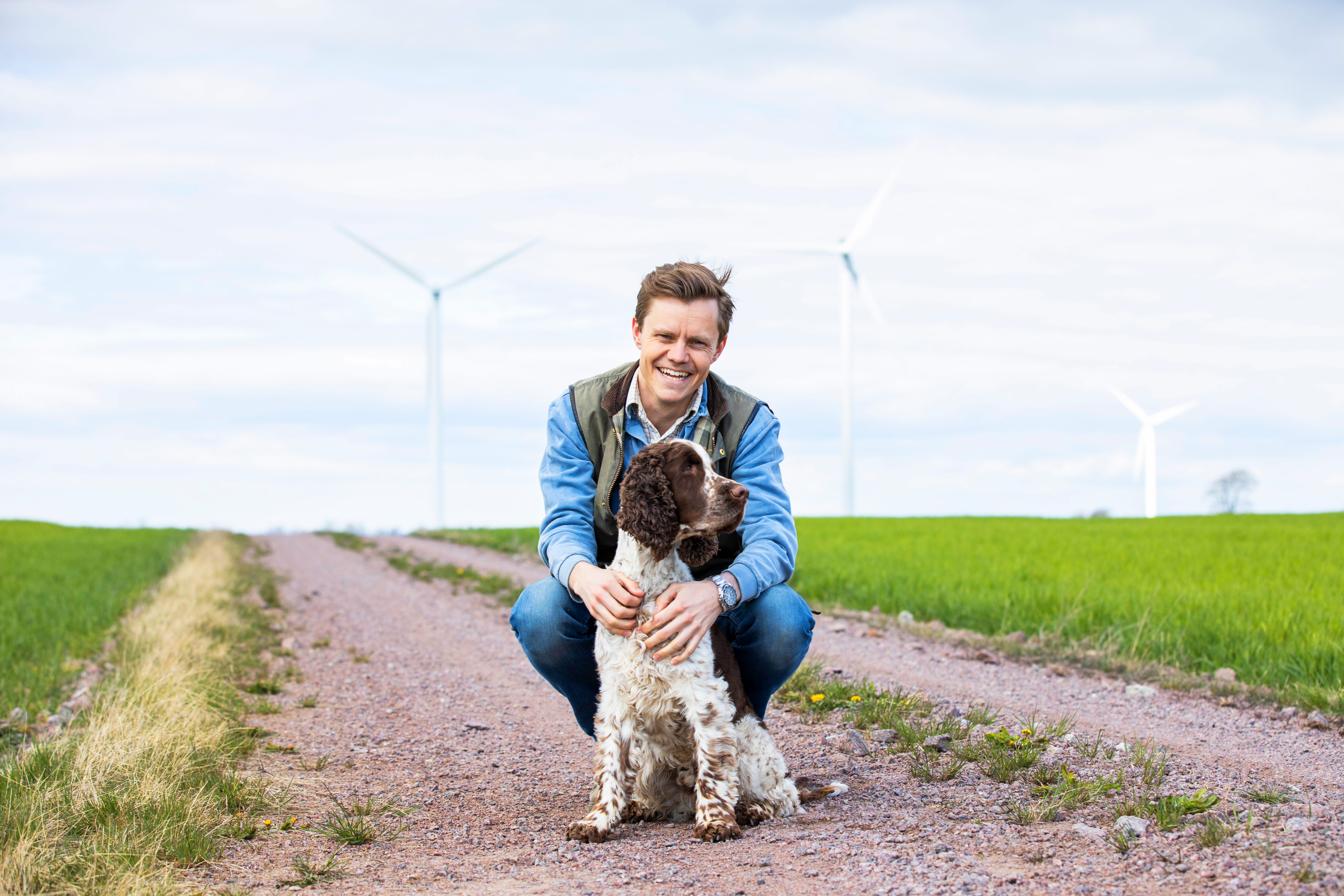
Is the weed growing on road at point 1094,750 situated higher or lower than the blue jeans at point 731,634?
lower

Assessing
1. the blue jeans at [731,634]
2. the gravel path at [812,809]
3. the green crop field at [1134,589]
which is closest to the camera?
the gravel path at [812,809]

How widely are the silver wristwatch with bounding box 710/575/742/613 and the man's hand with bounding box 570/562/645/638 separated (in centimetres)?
9

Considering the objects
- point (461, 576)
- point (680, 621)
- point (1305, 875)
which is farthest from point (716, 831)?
point (461, 576)

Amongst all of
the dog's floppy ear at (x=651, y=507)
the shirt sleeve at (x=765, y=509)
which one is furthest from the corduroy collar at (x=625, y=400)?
the dog's floppy ear at (x=651, y=507)

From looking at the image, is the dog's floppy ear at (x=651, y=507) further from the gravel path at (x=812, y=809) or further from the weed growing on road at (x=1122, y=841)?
the weed growing on road at (x=1122, y=841)

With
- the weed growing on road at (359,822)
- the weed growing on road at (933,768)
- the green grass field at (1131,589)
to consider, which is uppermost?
the green grass field at (1131,589)

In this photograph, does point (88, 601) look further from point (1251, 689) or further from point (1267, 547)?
point (1267, 547)

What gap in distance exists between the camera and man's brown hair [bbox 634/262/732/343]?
500 cm

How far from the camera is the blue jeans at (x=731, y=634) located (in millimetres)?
5254

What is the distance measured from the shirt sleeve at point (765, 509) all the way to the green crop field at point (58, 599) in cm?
694

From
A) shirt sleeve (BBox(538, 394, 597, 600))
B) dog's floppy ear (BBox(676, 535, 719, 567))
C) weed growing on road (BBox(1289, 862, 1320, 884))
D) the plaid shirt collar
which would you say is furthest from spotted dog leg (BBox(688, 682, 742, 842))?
weed growing on road (BBox(1289, 862, 1320, 884))

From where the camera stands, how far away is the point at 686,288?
4984 mm

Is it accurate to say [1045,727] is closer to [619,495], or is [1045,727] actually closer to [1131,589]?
[619,495]

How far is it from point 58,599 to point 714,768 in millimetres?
14596
